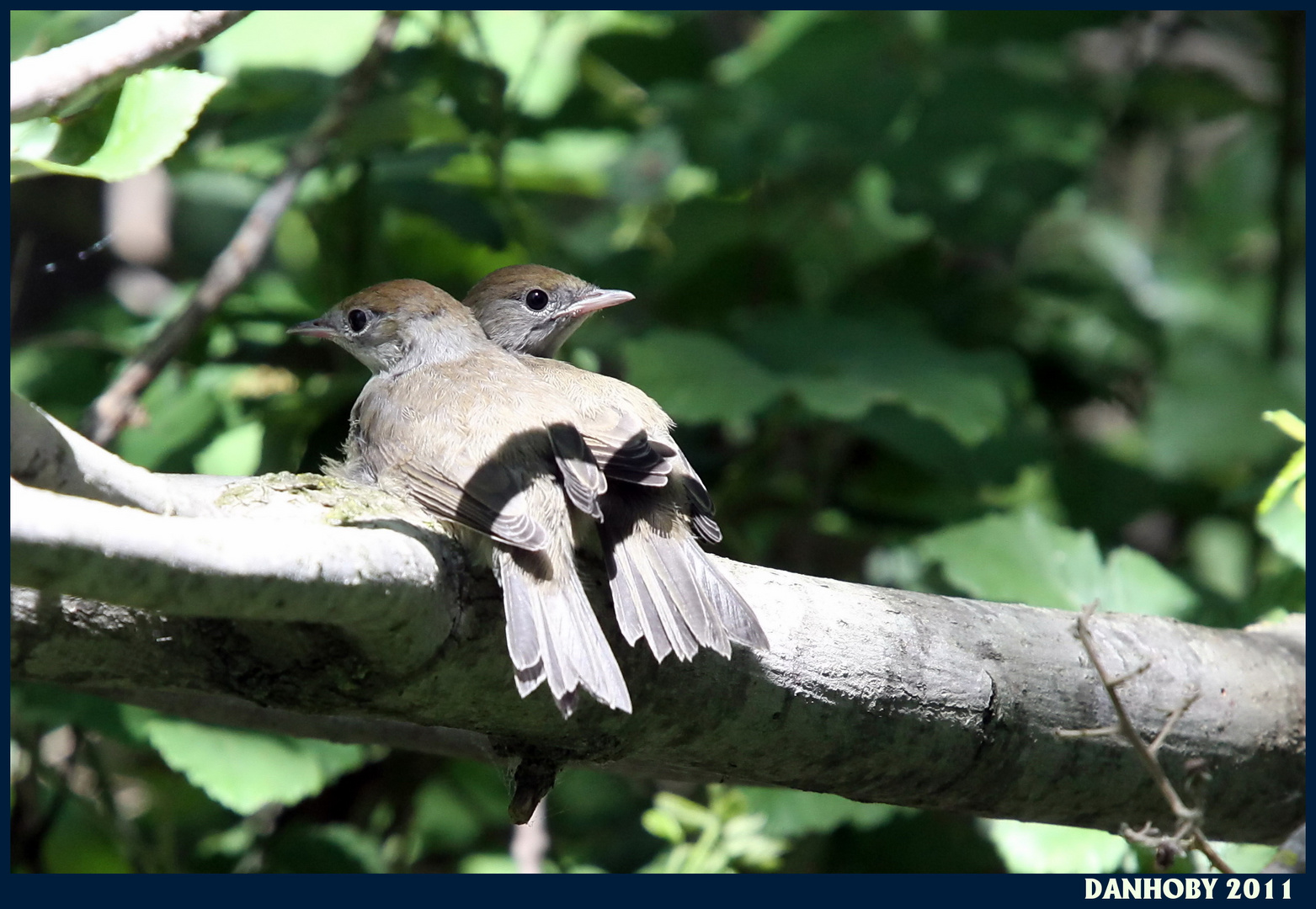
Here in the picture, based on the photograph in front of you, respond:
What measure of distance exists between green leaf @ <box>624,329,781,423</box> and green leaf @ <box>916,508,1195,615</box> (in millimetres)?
670

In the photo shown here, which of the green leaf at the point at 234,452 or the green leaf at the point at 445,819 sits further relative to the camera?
the green leaf at the point at 445,819

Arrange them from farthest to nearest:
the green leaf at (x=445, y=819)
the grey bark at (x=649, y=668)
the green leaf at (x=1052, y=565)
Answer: the green leaf at (x=445, y=819)
the green leaf at (x=1052, y=565)
the grey bark at (x=649, y=668)

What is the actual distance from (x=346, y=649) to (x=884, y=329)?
9.09 ft

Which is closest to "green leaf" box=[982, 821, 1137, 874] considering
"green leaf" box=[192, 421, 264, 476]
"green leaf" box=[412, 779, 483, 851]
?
"green leaf" box=[412, 779, 483, 851]

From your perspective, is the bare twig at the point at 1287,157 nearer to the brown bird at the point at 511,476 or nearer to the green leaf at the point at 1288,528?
the green leaf at the point at 1288,528

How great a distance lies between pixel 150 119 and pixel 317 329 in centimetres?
167

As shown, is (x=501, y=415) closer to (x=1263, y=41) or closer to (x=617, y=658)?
(x=617, y=658)

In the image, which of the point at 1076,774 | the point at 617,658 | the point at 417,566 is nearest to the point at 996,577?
the point at 1076,774

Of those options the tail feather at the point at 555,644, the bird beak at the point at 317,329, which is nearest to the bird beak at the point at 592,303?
the bird beak at the point at 317,329

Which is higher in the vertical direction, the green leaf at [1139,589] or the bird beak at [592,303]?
the bird beak at [592,303]

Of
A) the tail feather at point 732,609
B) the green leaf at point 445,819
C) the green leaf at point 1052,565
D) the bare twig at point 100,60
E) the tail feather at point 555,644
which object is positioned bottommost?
the green leaf at point 445,819

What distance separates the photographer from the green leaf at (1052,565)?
3535 millimetres

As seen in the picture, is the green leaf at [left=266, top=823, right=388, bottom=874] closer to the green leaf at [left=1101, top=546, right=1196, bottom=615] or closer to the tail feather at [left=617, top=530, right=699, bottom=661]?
the tail feather at [left=617, top=530, right=699, bottom=661]

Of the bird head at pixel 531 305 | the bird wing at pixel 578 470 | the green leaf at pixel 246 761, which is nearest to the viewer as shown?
the bird wing at pixel 578 470
